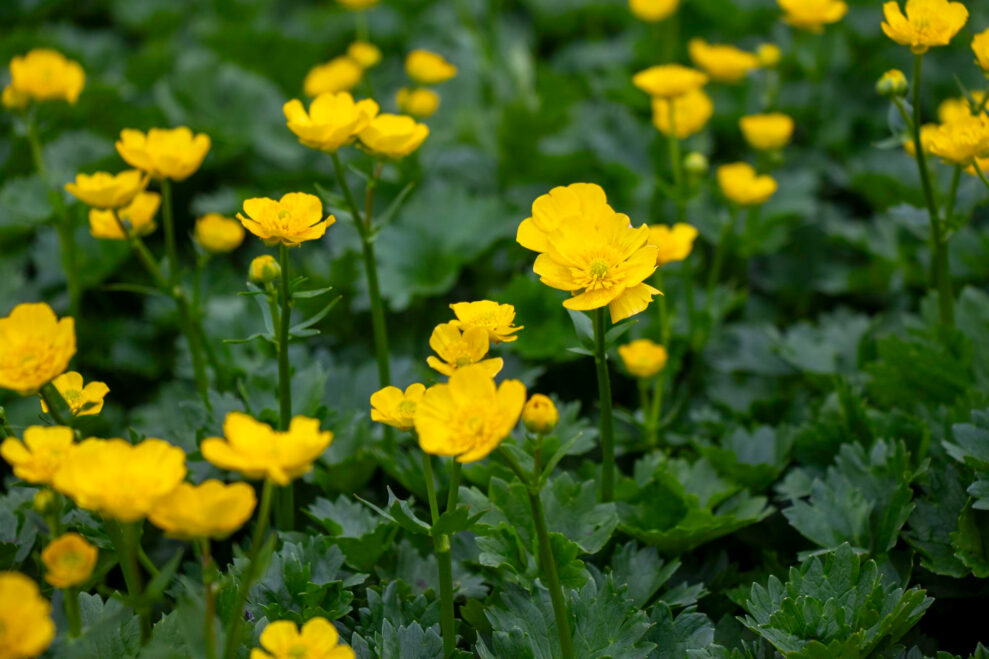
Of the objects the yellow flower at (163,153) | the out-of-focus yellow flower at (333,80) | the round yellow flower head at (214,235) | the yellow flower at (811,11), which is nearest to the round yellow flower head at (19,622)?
the yellow flower at (163,153)

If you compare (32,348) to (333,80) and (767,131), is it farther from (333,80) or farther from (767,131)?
(767,131)

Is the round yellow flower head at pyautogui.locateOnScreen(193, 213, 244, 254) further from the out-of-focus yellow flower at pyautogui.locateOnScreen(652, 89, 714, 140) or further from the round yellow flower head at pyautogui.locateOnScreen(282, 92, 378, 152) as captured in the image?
Answer: the out-of-focus yellow flower at pyautogui.locateOnScreen(652, 89, 714, 140)

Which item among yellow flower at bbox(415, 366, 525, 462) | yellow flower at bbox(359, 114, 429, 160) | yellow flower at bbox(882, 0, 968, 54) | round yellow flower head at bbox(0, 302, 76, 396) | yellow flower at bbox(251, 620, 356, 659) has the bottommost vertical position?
yellow flower at bbox(251, 620, 356, 659)

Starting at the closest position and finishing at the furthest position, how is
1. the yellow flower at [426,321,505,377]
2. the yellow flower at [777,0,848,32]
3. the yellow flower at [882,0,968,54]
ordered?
the yellow flower at [426,321,505,377] → the yellow flower at [882,0,968,54] → the yellow flower at [777,0,848,32]

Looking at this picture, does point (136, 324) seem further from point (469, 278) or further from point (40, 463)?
point (40, 463)

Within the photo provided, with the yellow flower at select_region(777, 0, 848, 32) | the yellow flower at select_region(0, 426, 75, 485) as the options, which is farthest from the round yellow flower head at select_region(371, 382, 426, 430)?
the yellow flower at select_region(777, 0, 848, 32)

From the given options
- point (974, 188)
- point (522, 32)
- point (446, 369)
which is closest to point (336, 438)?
point (446, 369)
